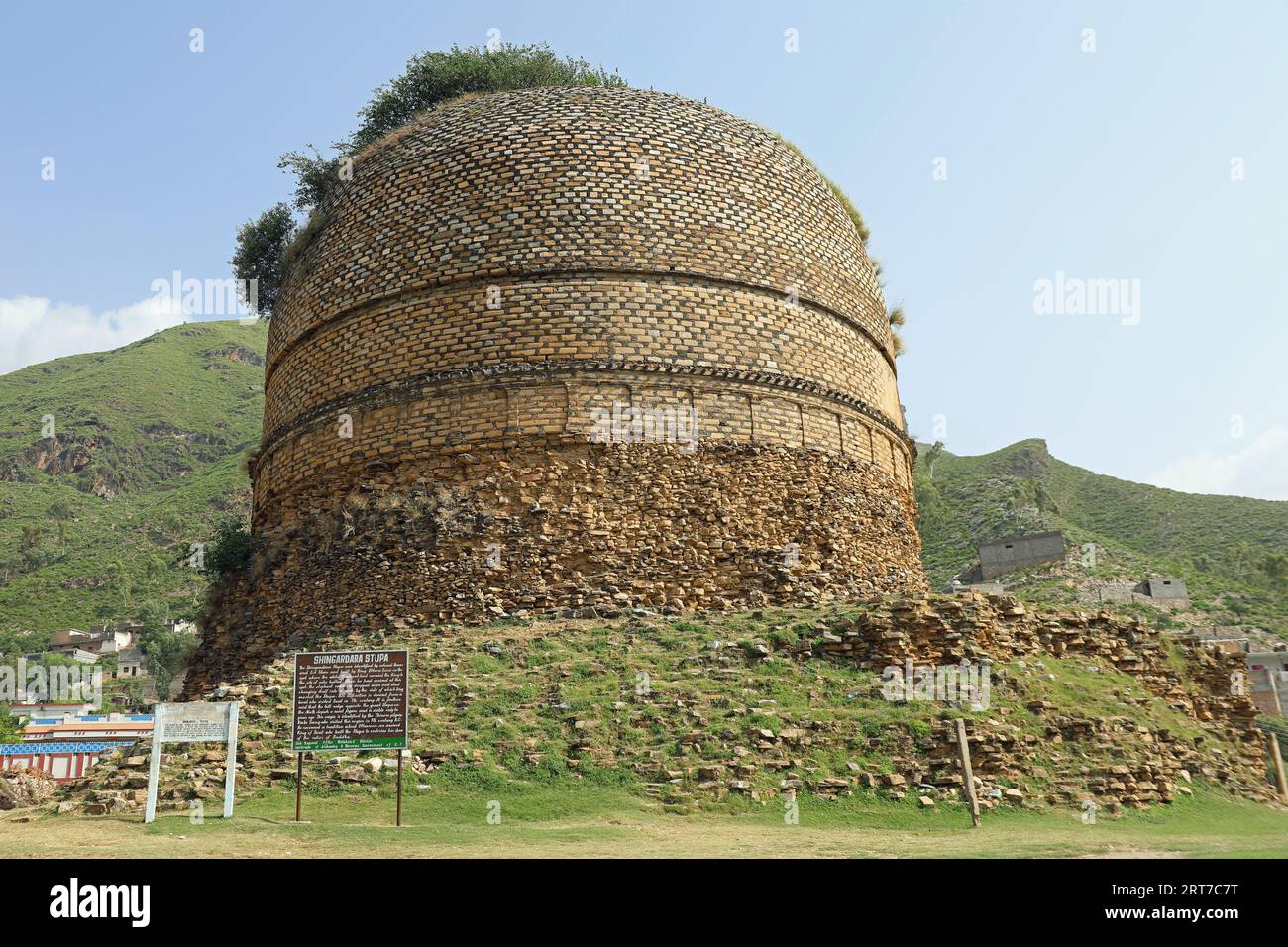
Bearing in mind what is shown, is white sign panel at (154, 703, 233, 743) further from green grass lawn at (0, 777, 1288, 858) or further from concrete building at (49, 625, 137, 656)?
concrete building at (49, 625, 137, 656)

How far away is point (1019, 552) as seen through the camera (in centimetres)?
4262

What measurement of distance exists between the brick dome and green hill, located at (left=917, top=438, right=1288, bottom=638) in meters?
22.7

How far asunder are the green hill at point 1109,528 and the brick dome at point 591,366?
74.5ft

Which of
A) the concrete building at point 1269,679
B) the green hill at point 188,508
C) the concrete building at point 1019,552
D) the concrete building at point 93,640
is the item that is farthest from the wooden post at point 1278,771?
the concrete building at point 93,640

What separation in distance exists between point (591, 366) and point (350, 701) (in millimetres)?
6858

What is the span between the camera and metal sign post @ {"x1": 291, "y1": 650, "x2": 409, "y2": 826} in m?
10.2

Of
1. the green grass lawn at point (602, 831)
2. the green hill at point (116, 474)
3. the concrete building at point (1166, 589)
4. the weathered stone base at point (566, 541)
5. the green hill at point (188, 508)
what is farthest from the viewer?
the green hill at point (116, 474)

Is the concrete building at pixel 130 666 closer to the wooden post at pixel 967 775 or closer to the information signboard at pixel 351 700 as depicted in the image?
the information signboard at pixel 351 700

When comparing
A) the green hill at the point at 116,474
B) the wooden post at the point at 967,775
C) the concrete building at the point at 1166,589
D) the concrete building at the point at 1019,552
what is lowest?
the wooden post at the point at 967,775

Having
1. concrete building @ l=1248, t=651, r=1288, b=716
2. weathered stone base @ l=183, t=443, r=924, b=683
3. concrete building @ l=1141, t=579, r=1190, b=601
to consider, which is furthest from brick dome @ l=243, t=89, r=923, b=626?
concrete building @ l=1141, t=579, r=1190, b=601

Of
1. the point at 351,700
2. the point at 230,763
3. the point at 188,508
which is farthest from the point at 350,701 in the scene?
the point at 188,508

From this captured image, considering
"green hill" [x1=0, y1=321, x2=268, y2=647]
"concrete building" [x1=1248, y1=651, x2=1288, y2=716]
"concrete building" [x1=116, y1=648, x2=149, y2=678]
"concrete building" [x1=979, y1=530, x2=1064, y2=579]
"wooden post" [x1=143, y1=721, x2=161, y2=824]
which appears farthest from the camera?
"green hill" [x1=0, y1=321, x2=268, y2=647]

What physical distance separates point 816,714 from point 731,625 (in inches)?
105

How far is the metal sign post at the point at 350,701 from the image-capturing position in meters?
10.2
